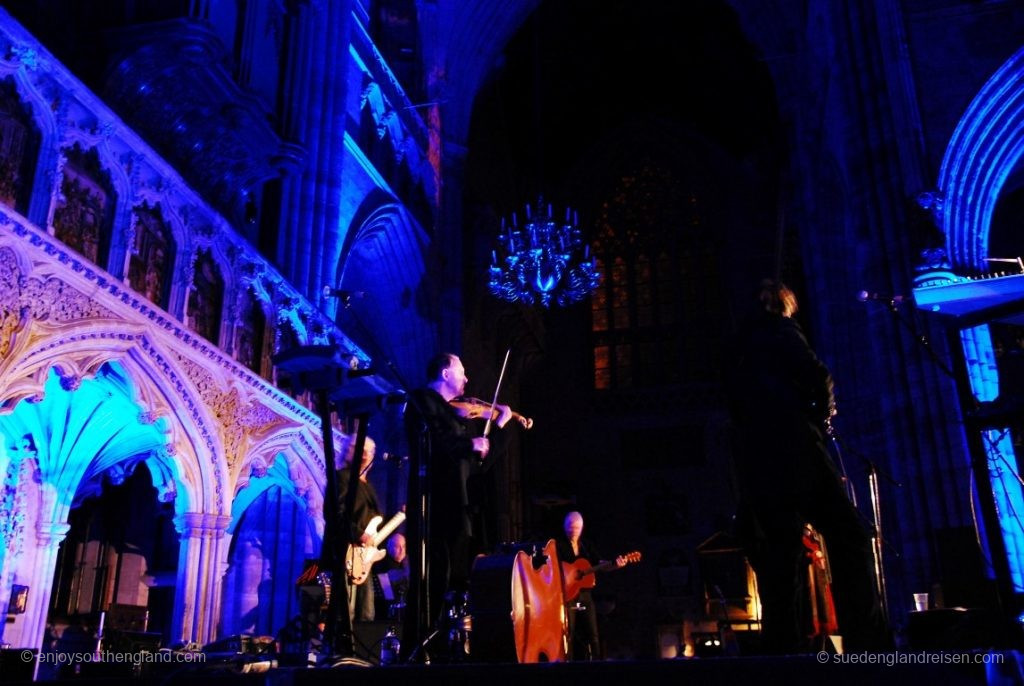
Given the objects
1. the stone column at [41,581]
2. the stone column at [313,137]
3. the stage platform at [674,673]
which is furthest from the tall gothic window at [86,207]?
the stage platform at [674,673]

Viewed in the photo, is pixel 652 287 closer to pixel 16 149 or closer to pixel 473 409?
pixel 16 149

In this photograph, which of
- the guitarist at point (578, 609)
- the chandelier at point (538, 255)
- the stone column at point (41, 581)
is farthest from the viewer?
the chandelier at point (538, 255)

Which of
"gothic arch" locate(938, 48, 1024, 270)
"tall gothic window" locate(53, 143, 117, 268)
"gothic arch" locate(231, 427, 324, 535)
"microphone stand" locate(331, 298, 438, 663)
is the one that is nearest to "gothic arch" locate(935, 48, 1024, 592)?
"gothic arch" locate(938, 48, 1024, 270)

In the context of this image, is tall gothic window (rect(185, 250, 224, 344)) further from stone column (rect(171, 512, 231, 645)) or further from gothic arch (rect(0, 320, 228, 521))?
stone column (rect(171, 512, 231, 645))

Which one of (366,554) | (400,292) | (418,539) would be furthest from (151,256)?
(400,292)

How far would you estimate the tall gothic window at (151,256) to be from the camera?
793cm

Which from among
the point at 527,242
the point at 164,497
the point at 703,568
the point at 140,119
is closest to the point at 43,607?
the point at 164,497

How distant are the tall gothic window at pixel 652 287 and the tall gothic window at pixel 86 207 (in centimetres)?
1849

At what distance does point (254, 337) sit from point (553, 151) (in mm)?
18867

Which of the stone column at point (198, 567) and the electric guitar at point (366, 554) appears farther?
the stone column at point (198, 567)

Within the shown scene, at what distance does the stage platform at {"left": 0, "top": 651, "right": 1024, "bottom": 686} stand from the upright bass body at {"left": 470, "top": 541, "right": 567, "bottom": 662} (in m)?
1.87

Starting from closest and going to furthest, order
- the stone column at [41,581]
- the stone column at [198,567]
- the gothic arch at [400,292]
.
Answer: the stone column at [198,567], the stone column at [41,581], the gothic arch at [400,292]

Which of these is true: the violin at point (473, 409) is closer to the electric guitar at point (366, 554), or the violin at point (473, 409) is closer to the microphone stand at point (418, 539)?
the microphone stand at point (418, 539)

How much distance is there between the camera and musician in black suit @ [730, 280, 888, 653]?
3396mm
